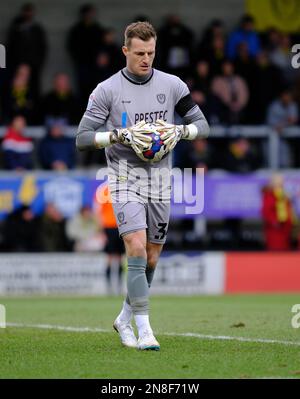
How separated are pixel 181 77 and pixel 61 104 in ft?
8.55

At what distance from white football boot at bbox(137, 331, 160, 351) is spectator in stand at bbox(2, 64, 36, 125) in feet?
41.3

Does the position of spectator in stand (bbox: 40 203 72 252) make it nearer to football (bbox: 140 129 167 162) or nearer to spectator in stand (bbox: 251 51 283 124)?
spectator in stand (bbox: 251 51 283 124)

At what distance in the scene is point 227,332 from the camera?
10.2 meters

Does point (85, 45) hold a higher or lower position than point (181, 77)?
higher

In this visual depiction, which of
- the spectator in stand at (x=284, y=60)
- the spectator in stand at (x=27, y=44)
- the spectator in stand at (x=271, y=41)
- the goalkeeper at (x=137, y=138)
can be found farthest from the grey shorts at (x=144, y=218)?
the spectator in stand at (x=271, y=41)

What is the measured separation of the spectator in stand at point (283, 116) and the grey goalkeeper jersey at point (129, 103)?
13.4m

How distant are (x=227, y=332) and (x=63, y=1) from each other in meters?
15.5

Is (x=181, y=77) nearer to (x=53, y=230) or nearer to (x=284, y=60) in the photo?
(x=284, y=60)

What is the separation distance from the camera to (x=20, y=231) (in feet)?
68.8

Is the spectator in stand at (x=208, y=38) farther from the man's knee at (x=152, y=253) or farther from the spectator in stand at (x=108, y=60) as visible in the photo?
the man's knee at (x=152, y=253)

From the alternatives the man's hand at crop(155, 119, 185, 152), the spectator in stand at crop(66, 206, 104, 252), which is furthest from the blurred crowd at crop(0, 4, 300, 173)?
the man's hand at crop(155, 119, 185, 152)

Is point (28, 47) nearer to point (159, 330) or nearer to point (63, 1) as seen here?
point (63, 1)

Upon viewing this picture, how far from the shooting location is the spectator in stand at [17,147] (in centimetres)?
2041

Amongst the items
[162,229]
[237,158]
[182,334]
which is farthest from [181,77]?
[162,229]
